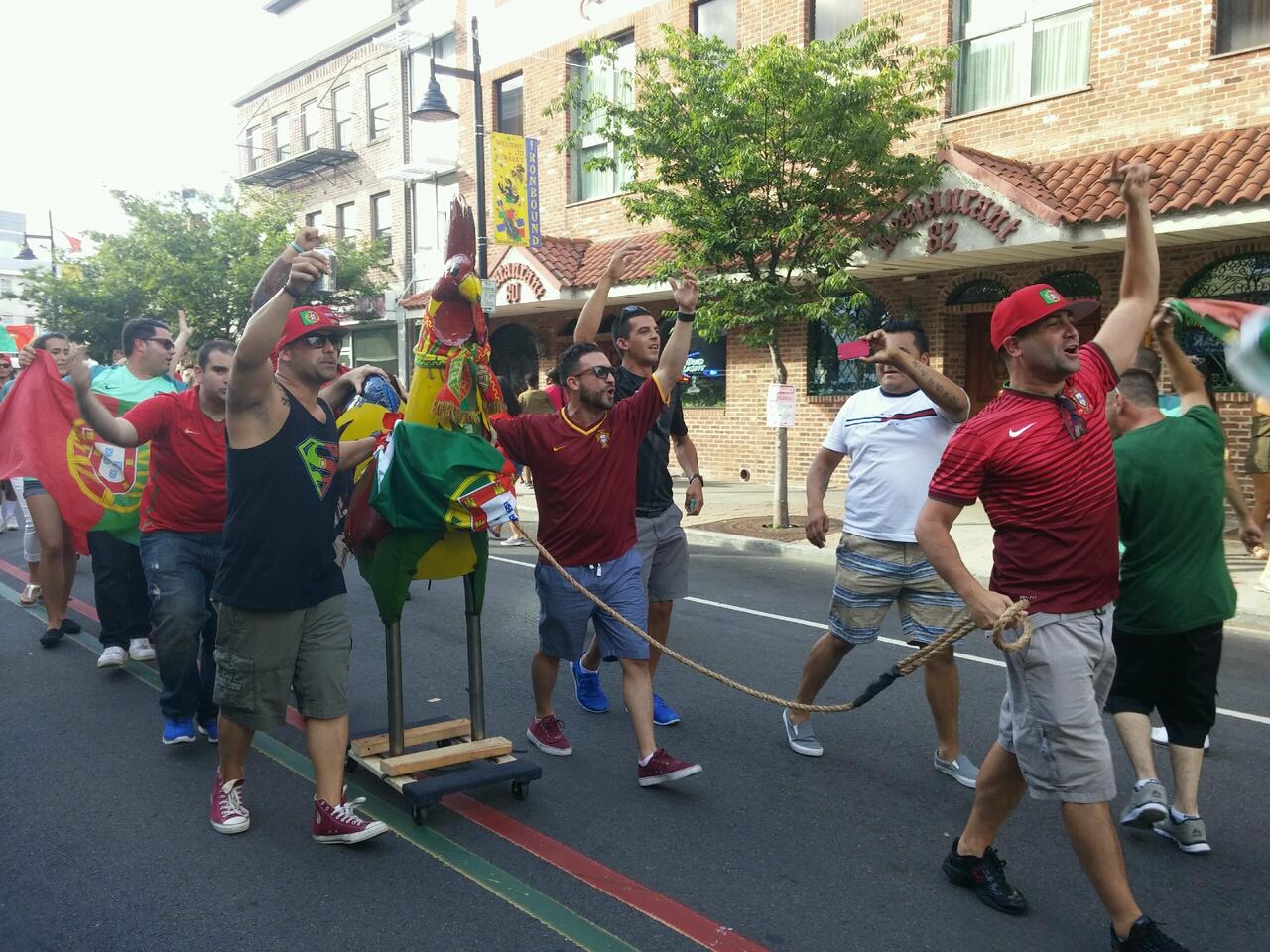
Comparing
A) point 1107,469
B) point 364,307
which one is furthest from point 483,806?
point 364,307

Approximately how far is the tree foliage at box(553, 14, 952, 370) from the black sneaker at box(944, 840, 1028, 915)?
8021mm

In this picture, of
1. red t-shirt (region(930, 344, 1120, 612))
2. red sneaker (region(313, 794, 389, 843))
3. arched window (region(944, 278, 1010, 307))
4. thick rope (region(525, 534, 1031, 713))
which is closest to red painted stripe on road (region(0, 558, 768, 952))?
red sneaker (region(313, 794, 389, 843))

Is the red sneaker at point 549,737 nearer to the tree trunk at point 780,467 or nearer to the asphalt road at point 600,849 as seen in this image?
the asphalt road at point 600,849

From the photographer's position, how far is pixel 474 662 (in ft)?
14.5

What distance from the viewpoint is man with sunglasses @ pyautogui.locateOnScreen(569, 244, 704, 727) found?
507 cm

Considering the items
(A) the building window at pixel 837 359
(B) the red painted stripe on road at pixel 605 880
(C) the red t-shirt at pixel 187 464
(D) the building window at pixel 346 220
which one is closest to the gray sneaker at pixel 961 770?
(B) the red painted stripe on road at pixel 605 880

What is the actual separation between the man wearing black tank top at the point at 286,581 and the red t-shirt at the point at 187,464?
1143mm

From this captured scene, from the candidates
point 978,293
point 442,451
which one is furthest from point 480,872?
point 978,293

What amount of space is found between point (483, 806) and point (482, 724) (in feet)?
1.28

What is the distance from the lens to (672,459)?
19000mm

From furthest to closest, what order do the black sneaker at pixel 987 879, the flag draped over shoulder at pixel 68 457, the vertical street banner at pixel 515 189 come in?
the vertical street banner at pixel 515 189
the flag draped over shoulder at pixel 68 457
the black sneaker at pixel 987 879

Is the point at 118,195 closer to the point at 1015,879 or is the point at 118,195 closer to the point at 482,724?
the point at 482,724

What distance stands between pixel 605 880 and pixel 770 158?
911 centimetres

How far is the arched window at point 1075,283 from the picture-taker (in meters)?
12.4
